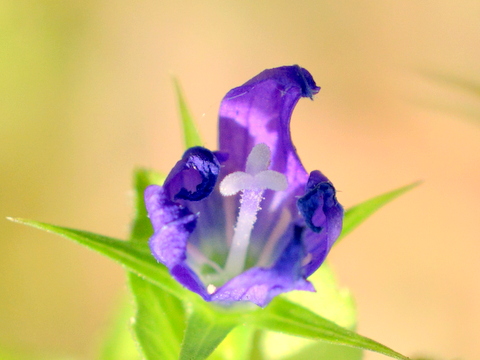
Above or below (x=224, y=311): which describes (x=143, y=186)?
above

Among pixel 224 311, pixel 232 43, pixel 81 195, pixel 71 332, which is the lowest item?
pixel 71 332

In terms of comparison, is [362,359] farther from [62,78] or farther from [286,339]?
[62,78]

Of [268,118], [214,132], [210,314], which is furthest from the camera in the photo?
[214,132]

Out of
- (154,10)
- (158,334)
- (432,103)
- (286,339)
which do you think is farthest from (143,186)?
(154,10)

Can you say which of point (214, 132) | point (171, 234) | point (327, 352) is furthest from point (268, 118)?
point (214, 132)

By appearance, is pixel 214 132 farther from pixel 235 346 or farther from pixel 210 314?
pixel 210 314

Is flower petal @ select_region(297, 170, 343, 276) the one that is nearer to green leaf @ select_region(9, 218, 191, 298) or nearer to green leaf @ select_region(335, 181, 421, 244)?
green leaf @ select_region(335, 181, 421, 244)
